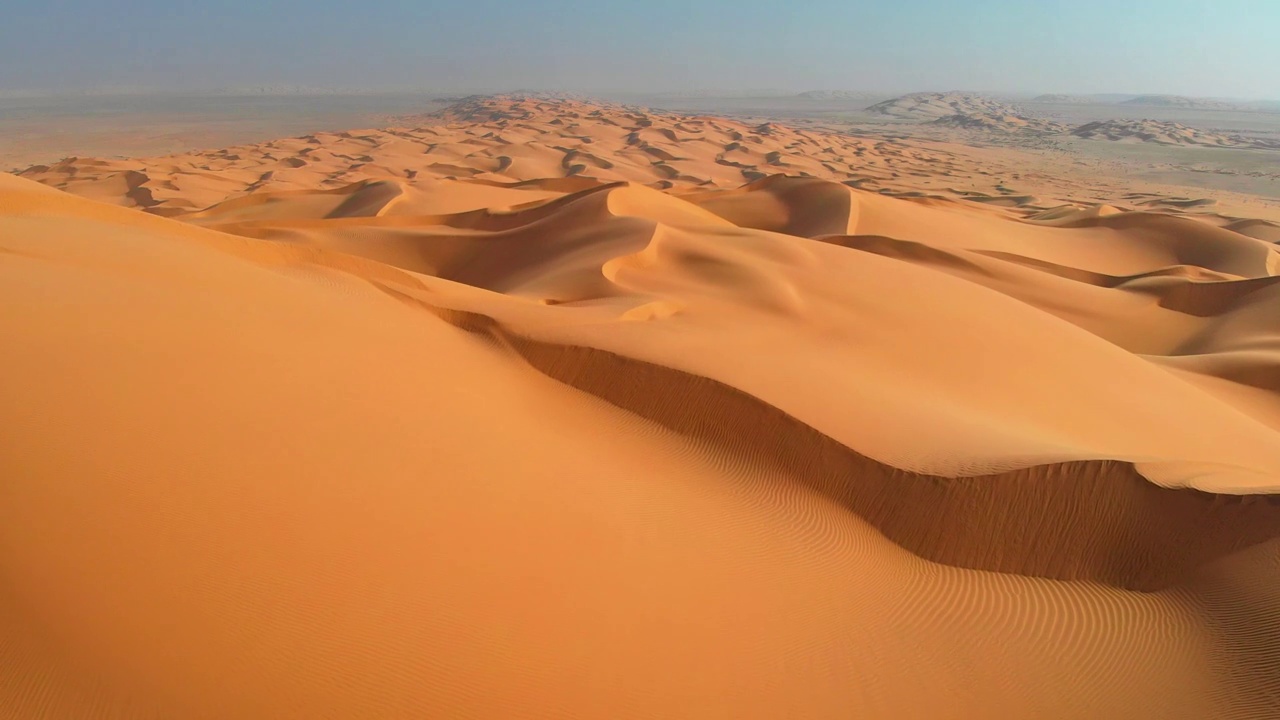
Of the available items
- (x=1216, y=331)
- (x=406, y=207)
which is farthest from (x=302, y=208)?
(x=1216, y=331)

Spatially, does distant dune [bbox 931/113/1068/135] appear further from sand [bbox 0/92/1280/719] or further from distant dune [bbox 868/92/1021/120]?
sand [bbox 0/92/1280/719]

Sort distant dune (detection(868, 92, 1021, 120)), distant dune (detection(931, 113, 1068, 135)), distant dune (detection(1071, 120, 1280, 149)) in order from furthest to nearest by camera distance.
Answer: distant dune (detection(868, 92, 1021, 120)) → distant dune (detection(931, 113, 1068, 135)) → distant dune (detection(1071, 120, 1280, 149))

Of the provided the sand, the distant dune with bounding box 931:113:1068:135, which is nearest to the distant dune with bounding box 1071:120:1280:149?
the distant dune with bounding box 931:113:1068:135

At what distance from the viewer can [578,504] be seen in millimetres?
4613

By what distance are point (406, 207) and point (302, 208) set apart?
2.86 metres

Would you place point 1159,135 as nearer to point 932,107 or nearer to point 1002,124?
point 1002,124

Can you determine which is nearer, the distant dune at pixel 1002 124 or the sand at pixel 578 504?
the sand at pixel 578 504

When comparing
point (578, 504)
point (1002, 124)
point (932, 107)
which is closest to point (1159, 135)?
point (1002, 124)

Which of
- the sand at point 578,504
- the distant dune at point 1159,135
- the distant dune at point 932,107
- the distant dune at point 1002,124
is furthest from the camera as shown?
the distant dune at point 932,107

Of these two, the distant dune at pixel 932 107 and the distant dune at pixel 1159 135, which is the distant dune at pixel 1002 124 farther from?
the distant dune at pixel 932 107

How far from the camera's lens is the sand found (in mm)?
3170

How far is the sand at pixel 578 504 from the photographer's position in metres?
3.17

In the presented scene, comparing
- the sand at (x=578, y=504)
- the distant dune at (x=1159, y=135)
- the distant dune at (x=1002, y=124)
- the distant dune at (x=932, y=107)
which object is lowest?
the sand at (x=578, y=504)

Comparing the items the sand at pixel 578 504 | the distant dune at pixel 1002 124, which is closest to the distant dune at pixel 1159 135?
the distant dune at pixel 1002 124
